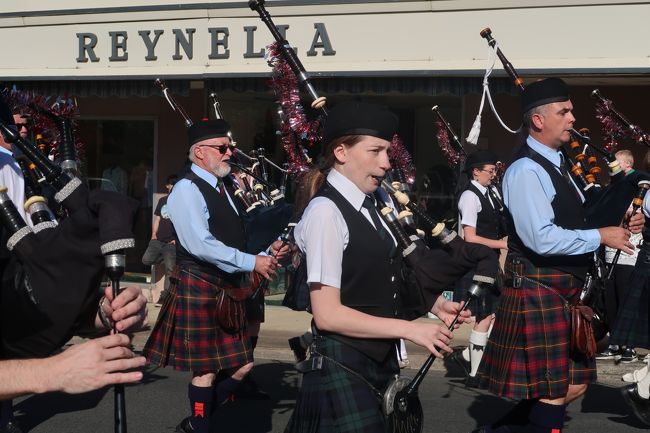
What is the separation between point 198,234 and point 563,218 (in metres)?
2.00

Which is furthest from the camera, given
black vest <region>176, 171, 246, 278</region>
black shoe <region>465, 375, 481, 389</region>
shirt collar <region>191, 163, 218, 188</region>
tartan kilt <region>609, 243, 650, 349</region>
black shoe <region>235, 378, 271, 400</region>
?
black shoe <region>465, 375, 481, 389</region>

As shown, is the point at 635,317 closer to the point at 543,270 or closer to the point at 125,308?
the point at 543,270

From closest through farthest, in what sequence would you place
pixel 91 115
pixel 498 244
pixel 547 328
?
pixel 547 328 → pixel 498 244 → pixel 91 115

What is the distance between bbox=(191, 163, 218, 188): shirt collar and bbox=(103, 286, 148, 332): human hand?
3.44 m

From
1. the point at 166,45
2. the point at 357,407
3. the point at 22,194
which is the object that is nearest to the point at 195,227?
the point at 22,194

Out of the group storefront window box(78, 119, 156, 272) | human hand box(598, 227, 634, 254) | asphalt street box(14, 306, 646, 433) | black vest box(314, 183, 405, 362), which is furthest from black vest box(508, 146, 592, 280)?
storefront window box(78, 119, 156, 272)

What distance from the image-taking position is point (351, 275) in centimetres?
352

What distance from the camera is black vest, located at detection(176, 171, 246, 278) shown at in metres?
5.82

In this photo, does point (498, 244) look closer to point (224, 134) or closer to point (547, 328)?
point (224, 134)

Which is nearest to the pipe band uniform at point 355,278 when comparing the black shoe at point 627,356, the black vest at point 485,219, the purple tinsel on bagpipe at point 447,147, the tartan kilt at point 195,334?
the tartan kilt at point 195,334

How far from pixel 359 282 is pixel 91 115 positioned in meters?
10.1

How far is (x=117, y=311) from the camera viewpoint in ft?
8.07

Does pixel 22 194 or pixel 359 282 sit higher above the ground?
pixel 22 194

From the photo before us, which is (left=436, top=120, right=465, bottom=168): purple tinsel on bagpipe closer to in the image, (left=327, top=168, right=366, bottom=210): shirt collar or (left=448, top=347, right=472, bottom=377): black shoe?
(left=448, top=347, right=472, bottom=377): black shoe
